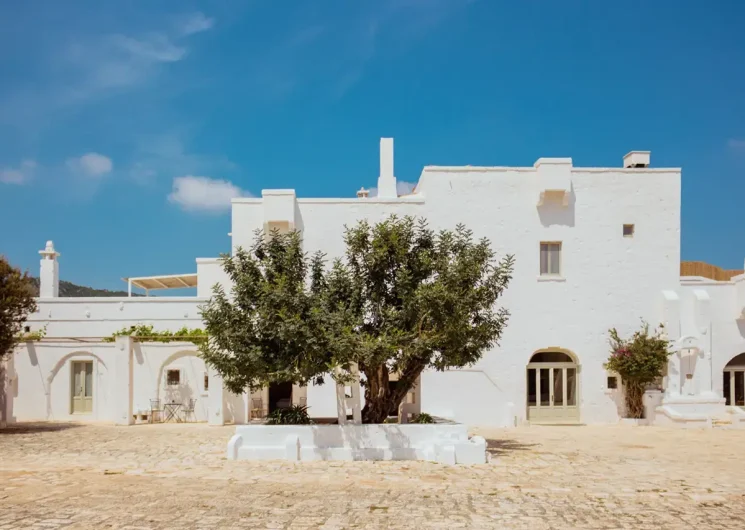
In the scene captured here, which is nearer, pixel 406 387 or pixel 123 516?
pixel 123 516

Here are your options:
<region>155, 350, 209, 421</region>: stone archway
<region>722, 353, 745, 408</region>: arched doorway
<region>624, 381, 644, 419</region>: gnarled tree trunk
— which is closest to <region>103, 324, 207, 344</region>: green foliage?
<region>155, 350, 209, 421</region>: stone archway

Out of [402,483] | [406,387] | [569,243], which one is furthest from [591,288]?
[402,483]

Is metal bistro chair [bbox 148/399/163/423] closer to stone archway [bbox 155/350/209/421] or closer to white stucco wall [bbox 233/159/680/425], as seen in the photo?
stone archway [bbox 155/350/209/421]

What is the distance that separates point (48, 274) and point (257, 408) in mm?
10538

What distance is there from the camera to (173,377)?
23.5 meters

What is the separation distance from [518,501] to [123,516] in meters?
5.50

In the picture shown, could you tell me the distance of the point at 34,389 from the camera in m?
24.0

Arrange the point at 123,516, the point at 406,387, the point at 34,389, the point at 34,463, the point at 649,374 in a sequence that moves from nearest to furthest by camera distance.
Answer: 1. the point at 123,516
2. the point at 34,463
3. the point at 406,387
4. the point at 649,374
5. the point at 34,389

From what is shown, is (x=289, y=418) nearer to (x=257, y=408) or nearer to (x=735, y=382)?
(x=257, y=408)

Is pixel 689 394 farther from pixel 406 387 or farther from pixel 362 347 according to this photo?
pixel 362 347

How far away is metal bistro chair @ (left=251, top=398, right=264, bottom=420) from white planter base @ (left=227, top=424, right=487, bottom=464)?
26.7 ft

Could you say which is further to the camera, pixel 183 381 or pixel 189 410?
pixel 183 381

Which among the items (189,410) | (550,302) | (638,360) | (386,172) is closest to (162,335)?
(189,410)

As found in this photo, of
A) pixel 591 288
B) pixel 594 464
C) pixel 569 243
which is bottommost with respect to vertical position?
pixel 594 464
